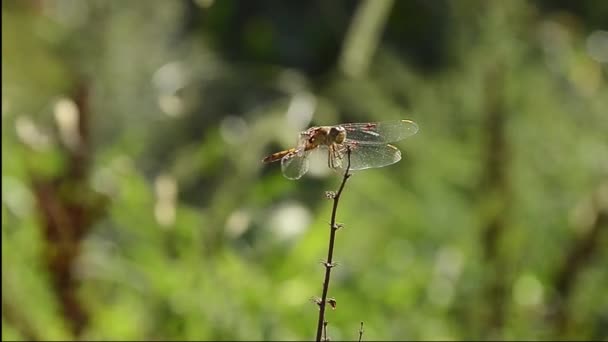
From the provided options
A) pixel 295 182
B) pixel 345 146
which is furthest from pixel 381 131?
pixel 295 182

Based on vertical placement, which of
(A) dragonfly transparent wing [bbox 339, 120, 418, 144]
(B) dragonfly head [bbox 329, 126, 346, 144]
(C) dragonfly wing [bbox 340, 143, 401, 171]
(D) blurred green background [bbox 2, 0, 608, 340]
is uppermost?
(D) blurred green background [bbox 2, 0, 608, 340]

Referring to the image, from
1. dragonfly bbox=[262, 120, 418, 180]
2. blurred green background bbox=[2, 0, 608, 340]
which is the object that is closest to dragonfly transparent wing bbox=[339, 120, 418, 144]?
dragonfly bbox=[262, 120, 418, 180]

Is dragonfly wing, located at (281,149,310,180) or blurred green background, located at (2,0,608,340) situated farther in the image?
blurred green background, located at (2,0,608,340)

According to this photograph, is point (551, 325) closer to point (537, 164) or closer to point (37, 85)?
point (537, 164)

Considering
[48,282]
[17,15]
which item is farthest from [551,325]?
[17,15]

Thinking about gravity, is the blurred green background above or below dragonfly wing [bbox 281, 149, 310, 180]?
above

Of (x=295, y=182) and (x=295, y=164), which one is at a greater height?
(x=295, y=182)

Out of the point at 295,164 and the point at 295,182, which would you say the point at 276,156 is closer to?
the point at 295,164

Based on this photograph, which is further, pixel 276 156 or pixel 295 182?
pixel 295 182

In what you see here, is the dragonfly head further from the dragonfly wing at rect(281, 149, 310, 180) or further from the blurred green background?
the blurred green background
